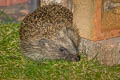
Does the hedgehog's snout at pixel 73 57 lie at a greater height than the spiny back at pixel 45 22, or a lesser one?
lesser

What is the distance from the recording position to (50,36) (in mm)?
5773

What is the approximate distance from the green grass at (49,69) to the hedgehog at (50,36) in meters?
0.20

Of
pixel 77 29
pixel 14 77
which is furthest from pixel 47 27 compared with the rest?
pixel 14 77

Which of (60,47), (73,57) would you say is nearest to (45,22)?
(60,47)

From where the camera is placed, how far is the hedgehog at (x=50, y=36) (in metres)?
5.73

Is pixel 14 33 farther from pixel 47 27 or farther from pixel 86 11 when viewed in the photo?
pixel 86 11

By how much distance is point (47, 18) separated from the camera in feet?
19.2

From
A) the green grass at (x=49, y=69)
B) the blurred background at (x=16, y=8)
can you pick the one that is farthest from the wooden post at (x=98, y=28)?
the blurred background at (x=16, y=8)

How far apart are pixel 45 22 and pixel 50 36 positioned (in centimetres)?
30

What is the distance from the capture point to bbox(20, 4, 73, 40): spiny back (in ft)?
18.9

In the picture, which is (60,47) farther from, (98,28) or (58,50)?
(98,28)

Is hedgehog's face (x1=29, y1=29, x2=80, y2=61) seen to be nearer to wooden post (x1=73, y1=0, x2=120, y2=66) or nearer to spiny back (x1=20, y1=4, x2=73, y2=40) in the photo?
spiny back (x1=20, y1=4, x2=73, y2=40)

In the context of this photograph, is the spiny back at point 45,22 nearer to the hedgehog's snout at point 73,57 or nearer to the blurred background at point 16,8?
the hedgehog's snout at point 73,57

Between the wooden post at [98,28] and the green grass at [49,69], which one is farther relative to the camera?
the wooden post at [98,28]
